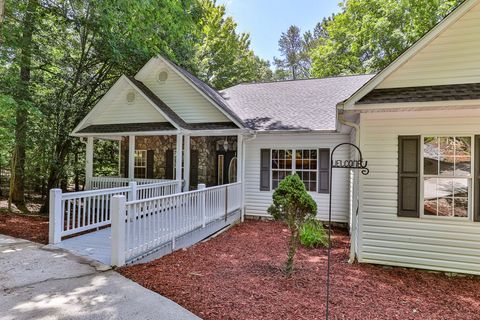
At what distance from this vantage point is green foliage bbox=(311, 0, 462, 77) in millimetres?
17750

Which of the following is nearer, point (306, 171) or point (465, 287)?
point (465, 287)

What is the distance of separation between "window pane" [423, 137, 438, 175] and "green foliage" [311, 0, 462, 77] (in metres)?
14.2

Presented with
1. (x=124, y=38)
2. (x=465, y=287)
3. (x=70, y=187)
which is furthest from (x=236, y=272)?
(x=70, y=187)

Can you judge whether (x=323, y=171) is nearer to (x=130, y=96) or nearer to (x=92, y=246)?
(x=92, y=246)

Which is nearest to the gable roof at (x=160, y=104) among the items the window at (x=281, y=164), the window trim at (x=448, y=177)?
the window at (x=281, y=164)

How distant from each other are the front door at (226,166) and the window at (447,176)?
723 cm

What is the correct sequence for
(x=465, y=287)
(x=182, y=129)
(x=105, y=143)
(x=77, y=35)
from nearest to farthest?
(x=465, y=287) → (x=182, y=129) → (x=77, y=35) → (x=105, y=143)

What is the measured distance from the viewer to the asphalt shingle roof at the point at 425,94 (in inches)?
190

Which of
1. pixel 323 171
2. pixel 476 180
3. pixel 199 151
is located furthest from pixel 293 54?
pixel 476 180

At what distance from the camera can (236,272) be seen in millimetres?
4977

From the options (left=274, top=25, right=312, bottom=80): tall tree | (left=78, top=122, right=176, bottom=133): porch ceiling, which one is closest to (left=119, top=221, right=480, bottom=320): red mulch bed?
(left=78, top=122, right=176, bottom=133): porch ceiling

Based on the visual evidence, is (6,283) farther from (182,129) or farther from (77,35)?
(77,35)

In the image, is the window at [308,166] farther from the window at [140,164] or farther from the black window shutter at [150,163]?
the window at [140,164]

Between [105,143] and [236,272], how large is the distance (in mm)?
12851
